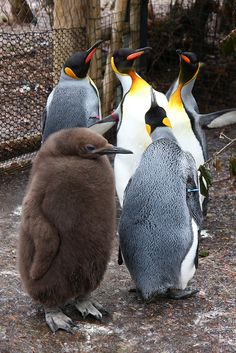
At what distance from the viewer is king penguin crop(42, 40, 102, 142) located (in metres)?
4.42

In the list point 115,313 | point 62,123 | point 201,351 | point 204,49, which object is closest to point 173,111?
point 62,123

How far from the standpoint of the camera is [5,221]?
4117mm

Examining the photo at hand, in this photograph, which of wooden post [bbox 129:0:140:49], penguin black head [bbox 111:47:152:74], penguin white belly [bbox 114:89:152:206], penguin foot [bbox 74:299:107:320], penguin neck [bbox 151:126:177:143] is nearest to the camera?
penguin foot [bbox 74:299:107:320]

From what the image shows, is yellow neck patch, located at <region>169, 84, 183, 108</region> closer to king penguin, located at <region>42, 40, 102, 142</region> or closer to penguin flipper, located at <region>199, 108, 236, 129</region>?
penguin flipper, located at <region>199, 108, 236, 129</region>

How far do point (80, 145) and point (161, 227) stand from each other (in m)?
0.62

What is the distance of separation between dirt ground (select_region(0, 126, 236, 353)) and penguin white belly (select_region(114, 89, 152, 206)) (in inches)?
28.8

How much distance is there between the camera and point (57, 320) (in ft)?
8.57

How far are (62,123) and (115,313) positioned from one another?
1874 millimetres

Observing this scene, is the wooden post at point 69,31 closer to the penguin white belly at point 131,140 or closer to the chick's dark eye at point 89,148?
the penguin white belly at point 131,140

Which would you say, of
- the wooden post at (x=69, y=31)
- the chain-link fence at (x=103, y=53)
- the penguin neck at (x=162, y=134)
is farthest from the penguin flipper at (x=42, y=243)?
the wooden post at (x=69, y=31)

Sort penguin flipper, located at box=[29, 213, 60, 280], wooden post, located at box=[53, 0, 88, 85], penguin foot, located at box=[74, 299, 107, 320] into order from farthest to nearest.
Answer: wooden post, located at box=[53, 0, 88, 85]
penguin foot, located at box=[74, 299, 107, 320]
penguin flipper, located at box=[29, 213, 60, 280]

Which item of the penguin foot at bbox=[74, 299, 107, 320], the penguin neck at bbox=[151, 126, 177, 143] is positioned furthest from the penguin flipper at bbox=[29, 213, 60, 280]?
the penguin neck at bbox=[151, 126, 177, 143]

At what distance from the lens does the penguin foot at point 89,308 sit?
2719mm

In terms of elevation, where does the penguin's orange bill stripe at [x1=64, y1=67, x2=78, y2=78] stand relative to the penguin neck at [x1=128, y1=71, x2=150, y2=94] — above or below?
above
